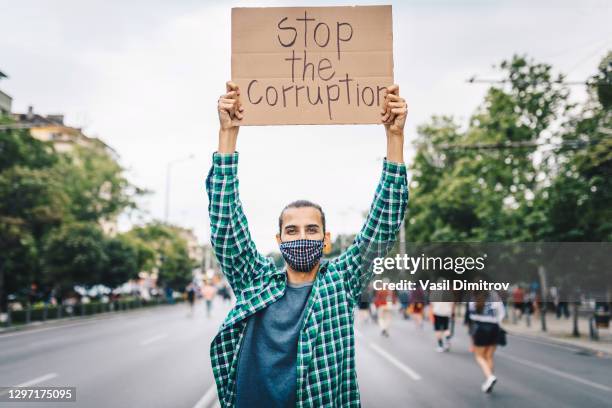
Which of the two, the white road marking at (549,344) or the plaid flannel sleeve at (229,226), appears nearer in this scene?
the plaid flannel sleeve at (229,226)

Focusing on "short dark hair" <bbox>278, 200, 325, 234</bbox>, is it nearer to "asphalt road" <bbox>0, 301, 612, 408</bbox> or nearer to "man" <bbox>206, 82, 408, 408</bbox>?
"man" <bbox>206, 82, 408, 408</bbox>

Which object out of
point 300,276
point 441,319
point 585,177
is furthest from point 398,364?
point 300,276

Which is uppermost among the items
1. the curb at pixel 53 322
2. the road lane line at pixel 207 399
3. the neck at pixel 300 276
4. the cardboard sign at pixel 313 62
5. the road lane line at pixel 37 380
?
the cardboard sign at pixel 313 62

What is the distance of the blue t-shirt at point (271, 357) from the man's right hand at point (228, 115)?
693 mm

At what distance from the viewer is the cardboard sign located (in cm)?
288

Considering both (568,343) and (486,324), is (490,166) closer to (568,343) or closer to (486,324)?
(568,343)

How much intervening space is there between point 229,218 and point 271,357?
22.5 inches

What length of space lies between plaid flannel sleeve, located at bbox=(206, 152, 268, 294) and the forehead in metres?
0.18

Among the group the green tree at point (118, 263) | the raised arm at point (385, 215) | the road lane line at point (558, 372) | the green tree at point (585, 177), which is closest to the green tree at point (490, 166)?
the green tree at point (585, 177)

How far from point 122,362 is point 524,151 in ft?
59.0

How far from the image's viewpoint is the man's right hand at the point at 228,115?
2.53 m

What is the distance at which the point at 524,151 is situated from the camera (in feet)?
79.0

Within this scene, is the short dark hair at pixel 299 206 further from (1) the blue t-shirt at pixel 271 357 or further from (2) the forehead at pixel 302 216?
(1) the blue t-shirt at pixel 271 357

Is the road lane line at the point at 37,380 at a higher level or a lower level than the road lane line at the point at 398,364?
higher
